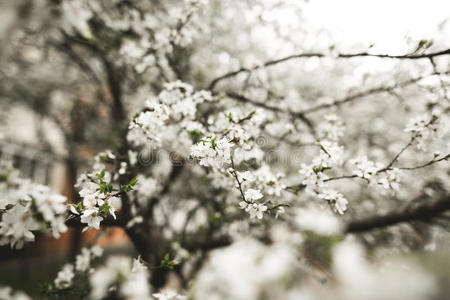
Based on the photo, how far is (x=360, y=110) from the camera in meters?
5.57

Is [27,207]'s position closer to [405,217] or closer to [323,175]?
[323,175]

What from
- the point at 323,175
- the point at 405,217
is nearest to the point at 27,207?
the point at 323,175

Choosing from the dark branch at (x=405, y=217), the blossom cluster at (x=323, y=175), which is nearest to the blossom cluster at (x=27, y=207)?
the blossom cluster at (x=323, y=175)

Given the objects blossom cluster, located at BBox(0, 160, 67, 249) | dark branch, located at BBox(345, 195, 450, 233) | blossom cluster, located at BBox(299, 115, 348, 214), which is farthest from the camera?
dark branch, located at BBox(345, 195, 450, 233)

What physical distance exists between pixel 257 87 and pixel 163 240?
3.38m

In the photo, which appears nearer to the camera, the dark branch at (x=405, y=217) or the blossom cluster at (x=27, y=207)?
the blossom cluster at (x=27, y=207)

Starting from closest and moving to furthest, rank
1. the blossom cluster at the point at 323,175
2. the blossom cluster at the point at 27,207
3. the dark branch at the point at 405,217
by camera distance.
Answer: the blossom cluster at the point at 27,207, the blossom cluster at the point at 323,175, the dark branch at the point at 405,217

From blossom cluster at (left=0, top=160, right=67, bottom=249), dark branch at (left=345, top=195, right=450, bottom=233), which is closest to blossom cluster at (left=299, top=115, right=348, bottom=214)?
dark branch at (left=345, top=195, right=450, bottom=233)

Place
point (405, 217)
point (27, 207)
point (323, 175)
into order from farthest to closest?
1. point (405, 217)
2. point (323, 175)
3. point (27, 207)

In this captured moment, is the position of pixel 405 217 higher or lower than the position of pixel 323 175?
lower

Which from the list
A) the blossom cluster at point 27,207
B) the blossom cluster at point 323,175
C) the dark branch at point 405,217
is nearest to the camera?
the blossom cluster at point 27,207

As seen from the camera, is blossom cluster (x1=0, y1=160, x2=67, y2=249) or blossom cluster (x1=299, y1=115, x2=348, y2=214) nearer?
blossom cluster (x1=0, y1=160, x2=67, y2=249)

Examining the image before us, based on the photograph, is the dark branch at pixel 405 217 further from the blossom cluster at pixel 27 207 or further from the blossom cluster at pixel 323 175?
the blossom cluster at pixel 27 207

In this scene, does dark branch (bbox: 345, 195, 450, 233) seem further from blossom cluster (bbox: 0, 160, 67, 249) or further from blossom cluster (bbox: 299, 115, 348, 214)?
blossom cluster (bbox: 0, 160, 67, 249)
